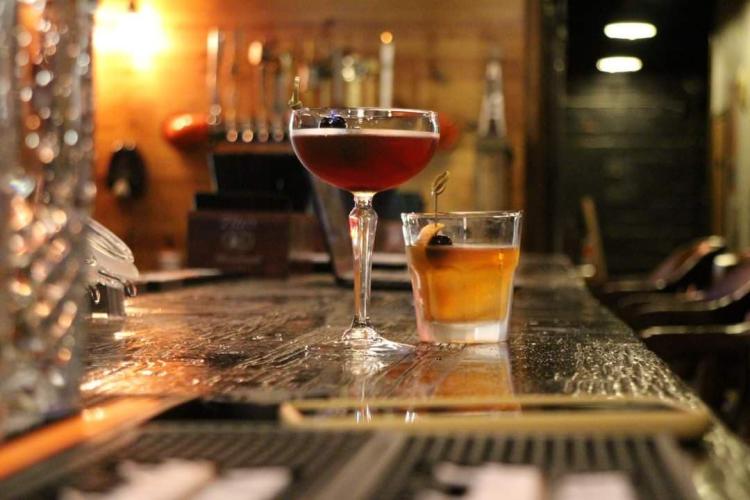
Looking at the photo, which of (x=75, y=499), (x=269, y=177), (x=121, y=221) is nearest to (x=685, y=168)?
(x=121, y=221)

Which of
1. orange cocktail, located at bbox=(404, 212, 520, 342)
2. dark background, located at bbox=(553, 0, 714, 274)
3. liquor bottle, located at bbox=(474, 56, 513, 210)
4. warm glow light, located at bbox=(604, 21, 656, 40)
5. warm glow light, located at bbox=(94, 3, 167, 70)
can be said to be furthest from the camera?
dark background, located at bbox=(553, 0, 714, 274)

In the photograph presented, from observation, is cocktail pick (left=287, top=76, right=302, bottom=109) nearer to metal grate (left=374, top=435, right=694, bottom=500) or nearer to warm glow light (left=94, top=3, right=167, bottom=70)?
metal grate (left=374, top=435, right=694, bottom=500)

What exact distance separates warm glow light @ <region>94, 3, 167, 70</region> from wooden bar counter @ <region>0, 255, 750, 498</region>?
549 centimetres

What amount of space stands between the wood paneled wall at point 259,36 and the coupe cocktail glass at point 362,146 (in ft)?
17.0

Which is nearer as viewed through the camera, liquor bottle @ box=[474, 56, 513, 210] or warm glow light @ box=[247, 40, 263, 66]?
liquor bottle @ box=[474, 56, 513, 210]

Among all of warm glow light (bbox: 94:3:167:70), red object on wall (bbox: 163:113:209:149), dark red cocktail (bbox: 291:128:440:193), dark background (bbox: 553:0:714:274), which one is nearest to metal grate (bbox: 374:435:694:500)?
dark red cocktail (bbox: 291:128:440:193)

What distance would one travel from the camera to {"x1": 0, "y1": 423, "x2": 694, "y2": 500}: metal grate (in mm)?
483

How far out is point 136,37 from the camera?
270 inches

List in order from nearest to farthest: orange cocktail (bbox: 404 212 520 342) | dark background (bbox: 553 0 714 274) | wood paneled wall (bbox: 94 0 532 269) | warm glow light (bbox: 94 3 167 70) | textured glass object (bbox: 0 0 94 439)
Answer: textured glass object (bbox: 0 0 94 439), orange cocktail (bbox: 404 212 520 342), wood paneled wall (bbox: 94 0 532 269), warm glow light (bbox: 94 3 167 70), dark background (bbox: 553 0 714 274)

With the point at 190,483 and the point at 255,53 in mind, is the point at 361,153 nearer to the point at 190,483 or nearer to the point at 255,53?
the point at 190,483

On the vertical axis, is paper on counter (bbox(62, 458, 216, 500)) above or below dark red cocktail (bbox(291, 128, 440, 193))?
below

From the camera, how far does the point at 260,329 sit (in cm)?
130

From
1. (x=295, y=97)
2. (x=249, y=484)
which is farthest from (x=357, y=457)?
(x=295, y=97)

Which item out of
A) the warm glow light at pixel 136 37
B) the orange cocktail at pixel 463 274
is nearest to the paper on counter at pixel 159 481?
the orange cocktail at pixel 463 274
